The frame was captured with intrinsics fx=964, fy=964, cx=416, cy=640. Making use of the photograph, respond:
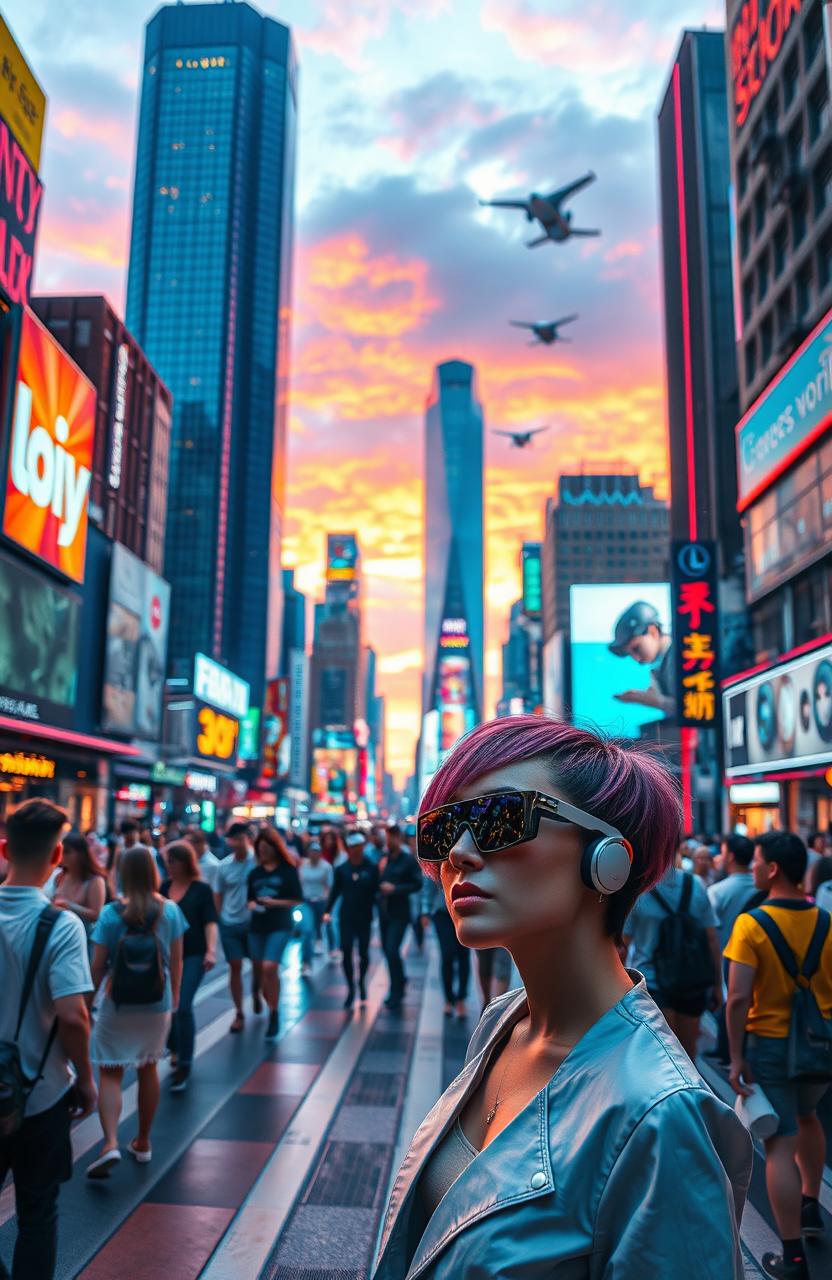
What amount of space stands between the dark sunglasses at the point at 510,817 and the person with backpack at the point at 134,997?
4.90 meters

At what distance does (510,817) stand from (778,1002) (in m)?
3.81

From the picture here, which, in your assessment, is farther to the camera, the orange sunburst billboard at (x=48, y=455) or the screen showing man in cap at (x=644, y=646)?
the screen showing man in cap at (x=644, y=646)

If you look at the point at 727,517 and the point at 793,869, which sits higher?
the point at 727,517

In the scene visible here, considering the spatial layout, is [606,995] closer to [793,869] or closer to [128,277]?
[793,869]

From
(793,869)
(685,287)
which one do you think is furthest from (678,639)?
(685,287)

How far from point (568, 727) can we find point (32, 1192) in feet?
10.1

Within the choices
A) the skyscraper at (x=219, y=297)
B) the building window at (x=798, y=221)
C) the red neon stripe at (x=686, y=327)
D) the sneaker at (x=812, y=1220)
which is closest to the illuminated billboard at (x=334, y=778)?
the skyscraper at (x=219, y=297)

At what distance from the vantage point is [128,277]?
15300 cm

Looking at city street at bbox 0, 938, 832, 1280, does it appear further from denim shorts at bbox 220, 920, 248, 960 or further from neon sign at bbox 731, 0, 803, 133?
neon sign at bbox 731, 0, 803, 133

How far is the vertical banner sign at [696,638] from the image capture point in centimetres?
3575

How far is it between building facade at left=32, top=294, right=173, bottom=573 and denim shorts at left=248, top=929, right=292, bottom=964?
4746cm

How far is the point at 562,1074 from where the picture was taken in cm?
152

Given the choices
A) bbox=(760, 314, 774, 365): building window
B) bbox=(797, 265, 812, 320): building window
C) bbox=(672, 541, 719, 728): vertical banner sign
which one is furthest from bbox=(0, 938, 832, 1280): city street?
bbox=(760, 314, 774, 365): building window

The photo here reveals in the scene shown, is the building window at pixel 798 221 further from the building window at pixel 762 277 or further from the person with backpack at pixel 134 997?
the person with backpack at pixel 134 997
